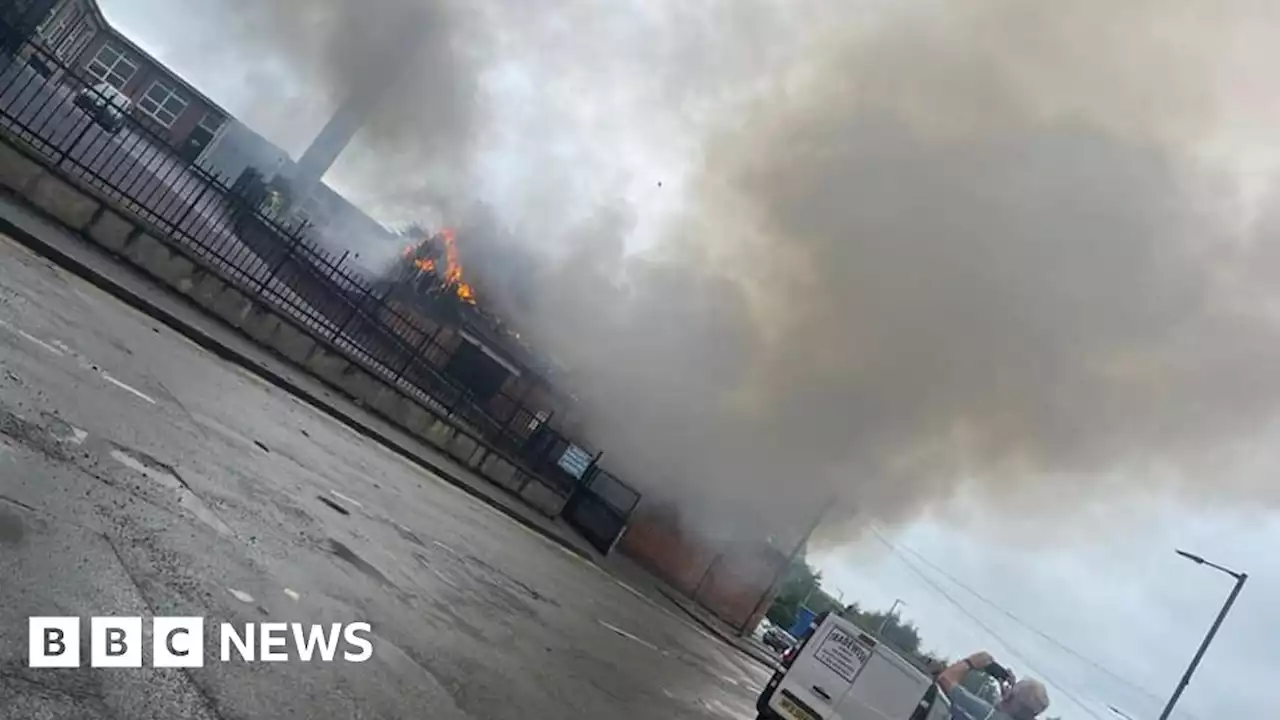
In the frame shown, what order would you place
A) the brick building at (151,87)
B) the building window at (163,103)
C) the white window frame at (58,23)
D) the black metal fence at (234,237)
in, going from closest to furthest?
the black metal fence at (234,237)
the white window frame at (58,23)
the brick building at (151,87)
the building window at (163,103)

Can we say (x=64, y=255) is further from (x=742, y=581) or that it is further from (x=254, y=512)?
(x=742, y=581)

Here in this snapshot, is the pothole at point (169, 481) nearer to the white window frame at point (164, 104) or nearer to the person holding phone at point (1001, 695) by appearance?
the person holding phone at point (1001, 695)

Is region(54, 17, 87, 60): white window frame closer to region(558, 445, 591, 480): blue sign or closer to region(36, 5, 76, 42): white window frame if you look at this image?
region(36, 5, 76, 42): white window frame

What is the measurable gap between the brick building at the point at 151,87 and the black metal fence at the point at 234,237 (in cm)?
1287

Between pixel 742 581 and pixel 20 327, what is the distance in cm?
2720

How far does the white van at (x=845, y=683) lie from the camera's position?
35.9ft

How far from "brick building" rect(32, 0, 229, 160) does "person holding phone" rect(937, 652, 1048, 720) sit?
31270mm

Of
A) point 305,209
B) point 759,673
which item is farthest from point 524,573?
point 305,209

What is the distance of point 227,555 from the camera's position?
443cm

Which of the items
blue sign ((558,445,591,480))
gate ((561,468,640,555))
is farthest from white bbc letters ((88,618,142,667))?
blue sign ((558,445,591,480))

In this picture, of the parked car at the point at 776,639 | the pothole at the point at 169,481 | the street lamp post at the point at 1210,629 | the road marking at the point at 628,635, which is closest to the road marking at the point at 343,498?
the pothole at the point at 169,481

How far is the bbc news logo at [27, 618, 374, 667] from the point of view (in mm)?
2736

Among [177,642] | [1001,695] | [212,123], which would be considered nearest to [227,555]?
[177,642]

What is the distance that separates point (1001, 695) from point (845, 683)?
6.48 feet
